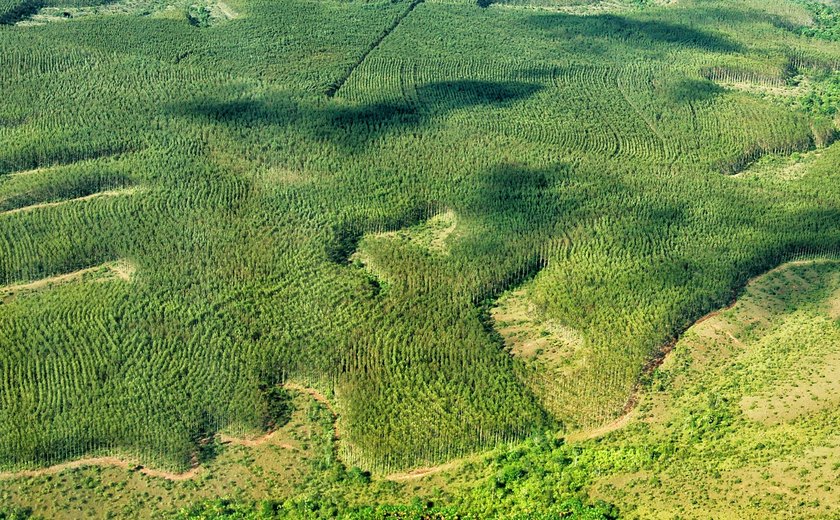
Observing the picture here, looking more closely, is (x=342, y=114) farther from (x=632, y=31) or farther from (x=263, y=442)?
(x=263, y=442)

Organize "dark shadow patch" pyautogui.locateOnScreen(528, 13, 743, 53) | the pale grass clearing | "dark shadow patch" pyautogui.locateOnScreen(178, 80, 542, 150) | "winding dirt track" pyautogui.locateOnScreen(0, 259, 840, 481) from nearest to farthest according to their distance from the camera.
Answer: "winding dirt track" pyautogui.locateOnScreen(0, 259, 840, 481) → the pale grass clearing → "dark shadow patch" pyautogui.locateOnScreen(178, 80, 542, 150) → "dark shadow patch" pyautogui.locateOnScreen(528, 13, 743, 53)

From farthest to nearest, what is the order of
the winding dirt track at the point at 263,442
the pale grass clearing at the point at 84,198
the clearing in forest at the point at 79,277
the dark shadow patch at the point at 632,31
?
the dark shadow patch at the point at 632,31 → the pale grass clearing at the point at 84,198 → the clearing in forest at the point at 79,277 → the winding dirt track at the point at 263,442

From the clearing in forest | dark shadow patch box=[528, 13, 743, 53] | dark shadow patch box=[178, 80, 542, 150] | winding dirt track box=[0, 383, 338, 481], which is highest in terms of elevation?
dark shadow patch box=[528, 13, 743, 53]

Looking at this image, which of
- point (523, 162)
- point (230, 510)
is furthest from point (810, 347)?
point (230, 510)

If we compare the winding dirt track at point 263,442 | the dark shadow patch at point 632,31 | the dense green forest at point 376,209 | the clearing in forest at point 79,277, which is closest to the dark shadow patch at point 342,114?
the dense green forest at point 376,209

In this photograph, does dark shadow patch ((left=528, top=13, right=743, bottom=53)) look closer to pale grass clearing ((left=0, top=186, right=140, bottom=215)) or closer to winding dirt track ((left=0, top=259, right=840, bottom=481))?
pale grass clearing ((left=0, top=186, right=140, bottom=215))

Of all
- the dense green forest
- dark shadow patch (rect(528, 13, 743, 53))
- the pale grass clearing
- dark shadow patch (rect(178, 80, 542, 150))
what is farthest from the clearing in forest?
dark shadow patch (rect(528, 13, 743, 53))

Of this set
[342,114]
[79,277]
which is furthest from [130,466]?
[342,114]

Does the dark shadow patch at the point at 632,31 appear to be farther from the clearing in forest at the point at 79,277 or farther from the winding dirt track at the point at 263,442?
the clearing in forest at the point at 79,277
